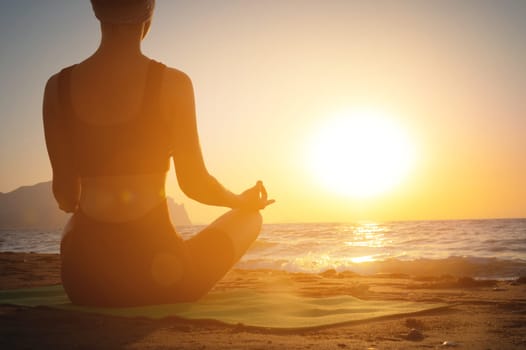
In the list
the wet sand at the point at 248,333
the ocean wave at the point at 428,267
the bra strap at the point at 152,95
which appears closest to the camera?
the wet sand at the point at 248,333

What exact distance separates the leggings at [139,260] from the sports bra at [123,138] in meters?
0.29

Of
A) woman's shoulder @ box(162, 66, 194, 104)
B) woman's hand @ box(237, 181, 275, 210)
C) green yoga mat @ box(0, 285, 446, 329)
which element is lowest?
green yoga mat @ box(0, 285, 446, 329)

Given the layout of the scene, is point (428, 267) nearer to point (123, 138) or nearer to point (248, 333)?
point (248, 333)

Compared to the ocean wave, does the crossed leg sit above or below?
above

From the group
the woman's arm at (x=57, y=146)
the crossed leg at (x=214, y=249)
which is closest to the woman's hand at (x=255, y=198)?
the crossed leg at (x=214, y=249)

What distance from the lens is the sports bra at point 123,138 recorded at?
2504mm

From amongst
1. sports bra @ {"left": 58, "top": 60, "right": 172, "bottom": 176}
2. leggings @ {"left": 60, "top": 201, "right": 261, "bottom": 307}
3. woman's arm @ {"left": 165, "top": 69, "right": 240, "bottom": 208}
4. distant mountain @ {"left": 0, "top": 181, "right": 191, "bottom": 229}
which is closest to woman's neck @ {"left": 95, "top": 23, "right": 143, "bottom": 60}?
sports bra @ {"left": 58, "top": 60, "right": 172, "bottom": 176}

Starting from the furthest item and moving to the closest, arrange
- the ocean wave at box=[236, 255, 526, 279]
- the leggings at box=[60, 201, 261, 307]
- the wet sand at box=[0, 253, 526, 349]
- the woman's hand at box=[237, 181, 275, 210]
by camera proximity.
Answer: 1. the ocean wave at box=[236, 255, 526, 279]
2. the woman's hand at box=[237, 181, 275, 210]
3. the leggings at box=[60, 201, 261, 307]
4. the wet sand at box=[0, 253, 526, 349]

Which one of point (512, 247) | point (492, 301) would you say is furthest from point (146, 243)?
point (512, 247)

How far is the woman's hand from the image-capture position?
10.0ft

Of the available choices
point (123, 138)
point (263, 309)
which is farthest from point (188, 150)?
point (263, 309)

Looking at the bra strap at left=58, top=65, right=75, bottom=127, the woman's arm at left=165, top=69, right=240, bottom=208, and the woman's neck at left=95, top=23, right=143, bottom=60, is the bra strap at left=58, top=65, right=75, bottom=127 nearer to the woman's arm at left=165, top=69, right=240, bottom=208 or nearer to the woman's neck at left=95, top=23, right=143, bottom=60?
the woman's neck at left=95, top=23, right=143, bottom=60

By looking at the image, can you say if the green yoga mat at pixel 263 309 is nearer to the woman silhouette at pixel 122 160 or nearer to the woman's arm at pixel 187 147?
the woman silhouette at pixel 122 160

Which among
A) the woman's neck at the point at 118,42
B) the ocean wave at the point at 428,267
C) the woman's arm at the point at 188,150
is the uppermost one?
the woman's neck at the point at 118,42
